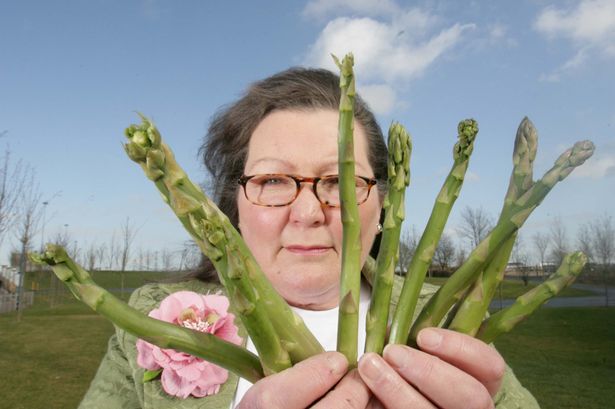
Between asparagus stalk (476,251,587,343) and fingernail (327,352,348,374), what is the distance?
448mm

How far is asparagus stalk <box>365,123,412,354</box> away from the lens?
4.84 feet

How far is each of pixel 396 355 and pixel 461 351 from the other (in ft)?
0.62

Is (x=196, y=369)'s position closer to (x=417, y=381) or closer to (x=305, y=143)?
(x=305, y=143)

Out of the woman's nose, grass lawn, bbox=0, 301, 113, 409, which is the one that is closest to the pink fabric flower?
the woman's nose

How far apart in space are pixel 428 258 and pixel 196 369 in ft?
4.59

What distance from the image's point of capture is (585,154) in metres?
1.55

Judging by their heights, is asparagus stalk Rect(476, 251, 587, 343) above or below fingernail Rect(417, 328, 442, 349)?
above

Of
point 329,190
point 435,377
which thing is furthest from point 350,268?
point 329,190

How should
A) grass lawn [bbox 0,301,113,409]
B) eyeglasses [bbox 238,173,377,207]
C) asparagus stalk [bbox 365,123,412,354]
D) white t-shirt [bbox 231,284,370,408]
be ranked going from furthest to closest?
grass lawn [bbox 0,301,113,409] → white t-shirt [bbox 231,284,370,408] → eyeglasses [bbox 238,173,377,207] → asparagus stalk [bbox 365,123,412,354]

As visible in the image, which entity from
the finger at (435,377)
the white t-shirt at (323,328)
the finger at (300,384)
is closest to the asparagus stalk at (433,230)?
the finger at (435,377)

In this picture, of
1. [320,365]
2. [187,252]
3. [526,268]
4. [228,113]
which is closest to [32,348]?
[187,252]

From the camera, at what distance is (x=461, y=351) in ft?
4.80

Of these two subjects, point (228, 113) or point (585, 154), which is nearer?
point (585, 154)

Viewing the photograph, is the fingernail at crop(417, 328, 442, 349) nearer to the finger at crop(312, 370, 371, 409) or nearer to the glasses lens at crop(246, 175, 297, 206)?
the finger at crop(312, 370, 371, 409)
